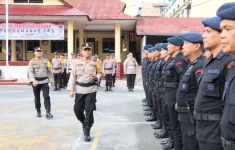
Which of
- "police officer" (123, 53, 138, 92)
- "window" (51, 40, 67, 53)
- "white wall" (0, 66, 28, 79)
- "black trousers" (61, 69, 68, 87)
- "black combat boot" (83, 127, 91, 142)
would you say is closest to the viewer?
"black combat boot" (83, 127, 91, 142)

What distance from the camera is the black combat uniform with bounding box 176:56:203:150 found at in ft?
15.5

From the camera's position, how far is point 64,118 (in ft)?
34.0

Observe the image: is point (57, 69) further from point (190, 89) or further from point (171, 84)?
point (190, 89)

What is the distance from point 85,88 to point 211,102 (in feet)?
14.2

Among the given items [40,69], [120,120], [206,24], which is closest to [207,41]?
[206,24]

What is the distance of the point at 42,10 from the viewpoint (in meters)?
24.0

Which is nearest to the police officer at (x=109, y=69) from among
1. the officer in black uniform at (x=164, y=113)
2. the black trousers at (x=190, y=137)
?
the officer in black uniform at (x=164, y=113)

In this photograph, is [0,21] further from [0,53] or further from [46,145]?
[46,145]

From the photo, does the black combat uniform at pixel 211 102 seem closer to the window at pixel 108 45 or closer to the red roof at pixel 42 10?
the red roof at pixel 42 10

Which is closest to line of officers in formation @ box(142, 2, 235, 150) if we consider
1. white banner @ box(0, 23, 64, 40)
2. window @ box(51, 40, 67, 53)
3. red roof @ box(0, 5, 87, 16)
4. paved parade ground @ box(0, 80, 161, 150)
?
paved parade ground @ box(0, 80, 161, 150)

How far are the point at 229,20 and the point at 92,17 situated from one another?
22.3 m

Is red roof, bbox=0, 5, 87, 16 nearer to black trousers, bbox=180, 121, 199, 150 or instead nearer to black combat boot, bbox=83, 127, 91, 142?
black combat boot, bbox=83, 127, 91, 142

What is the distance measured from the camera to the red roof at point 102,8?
2520cm

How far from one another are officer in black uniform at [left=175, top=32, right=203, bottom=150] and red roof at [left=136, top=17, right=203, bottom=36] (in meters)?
19.3
